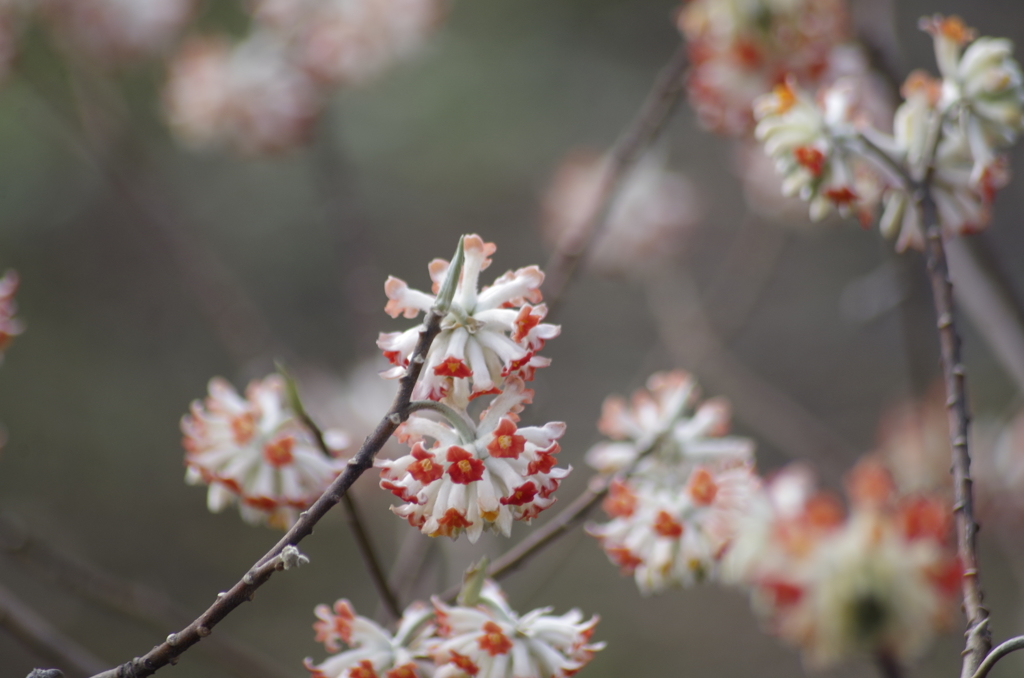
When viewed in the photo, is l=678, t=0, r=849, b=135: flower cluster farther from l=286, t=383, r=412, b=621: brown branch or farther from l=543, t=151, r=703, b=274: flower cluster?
l=286, t=383, r=412, b=621: brown branch

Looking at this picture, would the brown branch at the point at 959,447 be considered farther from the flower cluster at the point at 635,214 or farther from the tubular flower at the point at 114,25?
the tubular flower at the point at 114,25

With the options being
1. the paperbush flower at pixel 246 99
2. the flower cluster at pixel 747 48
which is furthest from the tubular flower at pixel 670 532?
the paperbush flower at pixel 246 99

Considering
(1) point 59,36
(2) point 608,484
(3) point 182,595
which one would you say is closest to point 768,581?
(2) point 608,484

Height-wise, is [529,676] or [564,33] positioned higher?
[564,33]

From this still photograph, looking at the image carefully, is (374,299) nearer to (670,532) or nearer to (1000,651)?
(670,532)

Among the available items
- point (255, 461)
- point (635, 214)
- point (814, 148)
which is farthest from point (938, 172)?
point (635, 214)

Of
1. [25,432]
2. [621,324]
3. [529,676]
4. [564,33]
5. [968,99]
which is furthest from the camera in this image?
[564,33]

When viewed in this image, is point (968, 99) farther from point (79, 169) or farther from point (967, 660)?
point (79, 169)

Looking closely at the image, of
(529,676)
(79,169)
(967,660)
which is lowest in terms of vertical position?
(967,660)
